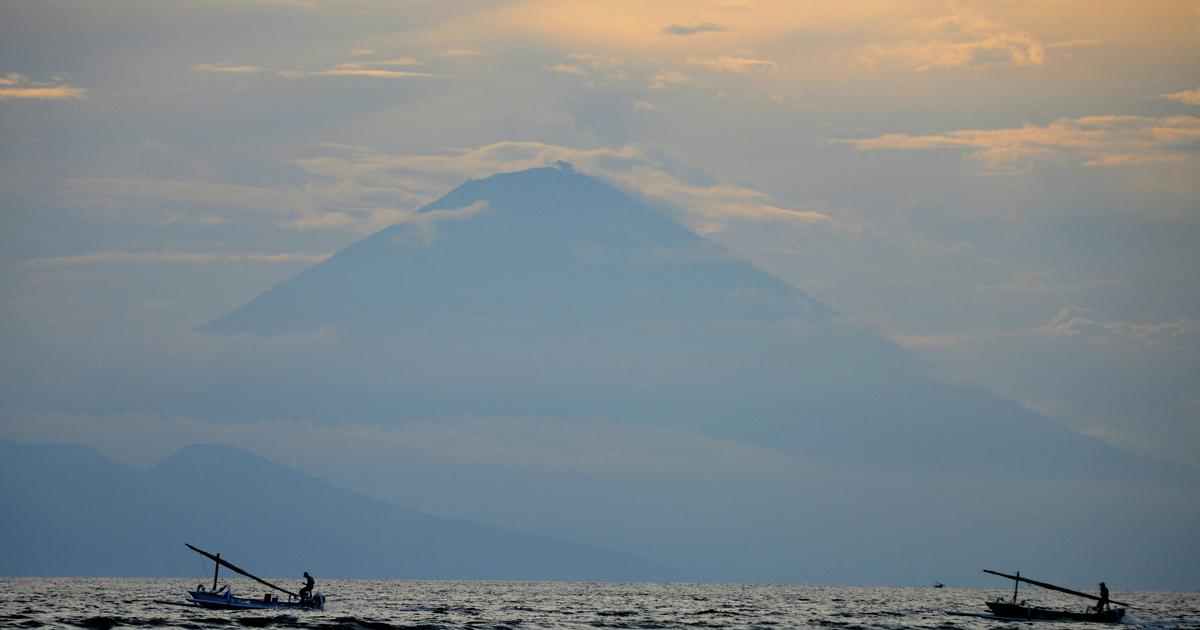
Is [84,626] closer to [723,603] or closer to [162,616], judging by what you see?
[162,616]

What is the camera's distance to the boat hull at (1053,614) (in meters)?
124

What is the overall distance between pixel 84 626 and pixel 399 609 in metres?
37.7

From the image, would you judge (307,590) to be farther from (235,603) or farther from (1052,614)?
(1052,614)

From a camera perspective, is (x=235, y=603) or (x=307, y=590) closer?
(x=235, y=603)

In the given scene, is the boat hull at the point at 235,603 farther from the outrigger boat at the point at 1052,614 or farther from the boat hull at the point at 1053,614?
the boat hull at the point at 1053,614

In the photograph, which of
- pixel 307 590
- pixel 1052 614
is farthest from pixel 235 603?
pixel 1052 614

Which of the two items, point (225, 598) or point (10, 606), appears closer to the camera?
point (225, 598)

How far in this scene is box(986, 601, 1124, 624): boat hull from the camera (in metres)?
124

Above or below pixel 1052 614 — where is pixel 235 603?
below

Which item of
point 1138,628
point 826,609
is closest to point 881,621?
point 1138,628

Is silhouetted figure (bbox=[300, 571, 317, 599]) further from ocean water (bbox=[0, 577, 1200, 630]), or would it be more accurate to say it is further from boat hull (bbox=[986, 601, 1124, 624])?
boat hull (bbox=[986, 601, 1124, 624])

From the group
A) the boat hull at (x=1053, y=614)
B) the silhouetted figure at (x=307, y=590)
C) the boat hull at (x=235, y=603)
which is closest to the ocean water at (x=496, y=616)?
the boat hull at (x=235, y=603)

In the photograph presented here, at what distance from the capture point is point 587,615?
5281 inches

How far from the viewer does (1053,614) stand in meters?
127
